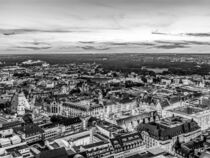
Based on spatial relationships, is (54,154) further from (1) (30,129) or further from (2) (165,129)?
(2) (165,129)

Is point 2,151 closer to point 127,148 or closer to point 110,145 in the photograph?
point 110,145

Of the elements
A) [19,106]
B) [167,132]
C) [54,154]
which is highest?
[54,154]

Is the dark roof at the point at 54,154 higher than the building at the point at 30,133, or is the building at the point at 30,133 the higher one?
the dark roof at the point at 54,154

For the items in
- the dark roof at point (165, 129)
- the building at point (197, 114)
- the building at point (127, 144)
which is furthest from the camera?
the building at point (197, 114)

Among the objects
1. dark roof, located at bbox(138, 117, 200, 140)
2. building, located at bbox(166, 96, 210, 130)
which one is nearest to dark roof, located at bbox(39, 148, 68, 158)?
dark roof, located at bbox(138, 117, 200, 140)

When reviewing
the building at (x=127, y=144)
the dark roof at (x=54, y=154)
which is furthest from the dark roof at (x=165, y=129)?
the dark roof at (x=54, y=154)

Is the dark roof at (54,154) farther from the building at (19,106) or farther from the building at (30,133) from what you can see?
the building at (19,106)

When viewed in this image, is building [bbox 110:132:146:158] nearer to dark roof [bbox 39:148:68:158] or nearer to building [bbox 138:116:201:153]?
building [bbox 138:116:201:153]

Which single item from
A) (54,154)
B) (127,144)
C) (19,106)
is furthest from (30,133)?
(19,106)

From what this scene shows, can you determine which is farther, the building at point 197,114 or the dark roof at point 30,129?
the building at point 197,114

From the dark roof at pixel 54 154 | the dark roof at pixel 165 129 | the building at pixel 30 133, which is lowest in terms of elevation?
the building at pixel 30 133

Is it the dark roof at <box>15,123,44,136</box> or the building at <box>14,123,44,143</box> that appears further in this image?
the dark roof at <box>15,123,44,136</box>

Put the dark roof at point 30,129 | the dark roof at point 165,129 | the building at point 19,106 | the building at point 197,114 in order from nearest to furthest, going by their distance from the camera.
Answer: the dark roof at point 165,129, the dark roof at point 30,129, the building at point 197,114, the building at point 19,106
